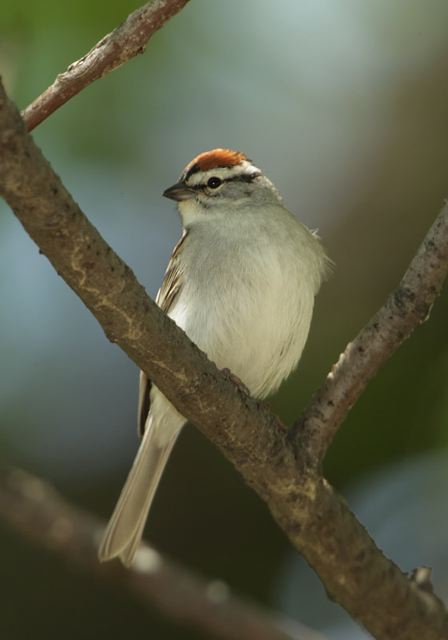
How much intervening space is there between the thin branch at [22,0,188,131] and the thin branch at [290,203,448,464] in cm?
103

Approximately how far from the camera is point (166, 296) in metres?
4.03

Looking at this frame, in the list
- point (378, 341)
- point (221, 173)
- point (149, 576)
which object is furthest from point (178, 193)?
point (149, 576)

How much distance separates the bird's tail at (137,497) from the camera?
3.67 metres

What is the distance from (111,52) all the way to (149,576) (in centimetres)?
179

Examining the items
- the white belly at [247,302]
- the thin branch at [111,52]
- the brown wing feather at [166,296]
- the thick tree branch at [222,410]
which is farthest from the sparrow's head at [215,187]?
the thin branch at [111,52]

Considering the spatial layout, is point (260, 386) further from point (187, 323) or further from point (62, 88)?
point (62, 88)

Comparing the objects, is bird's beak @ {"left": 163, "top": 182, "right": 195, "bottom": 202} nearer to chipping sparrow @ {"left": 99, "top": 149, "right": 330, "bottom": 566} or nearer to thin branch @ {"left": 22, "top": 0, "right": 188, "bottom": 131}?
chipping sparrow @ {"left": 99, "top": 149, "right": 330, "bottom": 566}

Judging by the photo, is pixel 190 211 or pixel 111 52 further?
pixel 190 211

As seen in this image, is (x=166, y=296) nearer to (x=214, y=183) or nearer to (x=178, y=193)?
(x=178, y=193)

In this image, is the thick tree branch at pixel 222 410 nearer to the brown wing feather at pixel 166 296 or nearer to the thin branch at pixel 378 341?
the thin branch at pixel 378 341

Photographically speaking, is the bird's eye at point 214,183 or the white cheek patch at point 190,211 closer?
the white cheek patch at point 190,211

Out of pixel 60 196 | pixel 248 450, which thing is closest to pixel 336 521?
pixel 248 450

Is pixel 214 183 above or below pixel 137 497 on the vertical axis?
above

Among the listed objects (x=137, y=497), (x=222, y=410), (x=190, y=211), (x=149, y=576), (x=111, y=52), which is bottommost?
(x=149, y=576)
